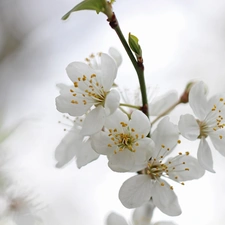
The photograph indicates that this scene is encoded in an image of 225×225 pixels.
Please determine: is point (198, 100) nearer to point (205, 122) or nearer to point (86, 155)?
point (205, 122)

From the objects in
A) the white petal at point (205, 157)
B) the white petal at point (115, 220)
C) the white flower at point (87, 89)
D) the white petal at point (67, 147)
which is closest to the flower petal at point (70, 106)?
the white flower at point (87, 89)

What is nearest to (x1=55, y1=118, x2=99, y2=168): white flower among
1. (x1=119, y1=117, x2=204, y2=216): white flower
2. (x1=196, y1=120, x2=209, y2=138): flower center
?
(x1=119, y1=117, x2=204, y2=216): white flower

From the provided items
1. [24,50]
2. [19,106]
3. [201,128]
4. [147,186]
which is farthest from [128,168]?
[24,50]

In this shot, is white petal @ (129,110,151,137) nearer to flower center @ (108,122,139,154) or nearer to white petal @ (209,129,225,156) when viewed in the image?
flower center @ (108,122,139,154)

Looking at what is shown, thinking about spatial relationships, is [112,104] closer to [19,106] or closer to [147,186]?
[147,186]

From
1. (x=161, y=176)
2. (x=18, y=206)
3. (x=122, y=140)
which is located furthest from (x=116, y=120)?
(x=18, y=206)

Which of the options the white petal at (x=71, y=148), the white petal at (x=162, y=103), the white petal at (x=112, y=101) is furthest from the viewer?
the white petal at (x=162, y=103)

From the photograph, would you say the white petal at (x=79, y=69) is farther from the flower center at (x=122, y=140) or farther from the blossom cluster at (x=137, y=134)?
the flower center at (x=122, y=140)
